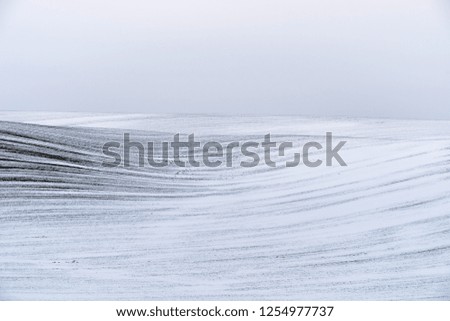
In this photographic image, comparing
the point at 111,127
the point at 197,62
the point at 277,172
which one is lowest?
the point at 277,172

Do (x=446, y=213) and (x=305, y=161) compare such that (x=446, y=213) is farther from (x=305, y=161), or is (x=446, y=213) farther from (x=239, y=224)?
(x=239, y=224)

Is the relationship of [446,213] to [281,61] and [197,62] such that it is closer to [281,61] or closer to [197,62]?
[281,61]

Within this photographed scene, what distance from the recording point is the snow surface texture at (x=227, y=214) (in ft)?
4.18

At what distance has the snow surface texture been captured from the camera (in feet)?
4.18

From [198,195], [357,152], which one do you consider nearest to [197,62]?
[198,195]

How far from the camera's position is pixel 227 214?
1276 millimetres

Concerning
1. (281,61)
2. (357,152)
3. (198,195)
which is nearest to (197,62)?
(281,61)

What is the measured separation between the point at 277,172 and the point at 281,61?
32cm

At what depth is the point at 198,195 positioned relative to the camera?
1.28 metres

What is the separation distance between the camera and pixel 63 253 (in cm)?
129

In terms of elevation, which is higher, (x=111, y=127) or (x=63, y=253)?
(x=111, y=127)
